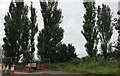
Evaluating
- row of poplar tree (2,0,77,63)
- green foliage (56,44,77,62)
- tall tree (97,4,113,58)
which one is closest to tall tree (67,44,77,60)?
green foliage (56,44,77,62)

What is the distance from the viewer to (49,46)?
3703 cm

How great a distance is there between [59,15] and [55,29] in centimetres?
227

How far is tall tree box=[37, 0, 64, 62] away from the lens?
122 ft

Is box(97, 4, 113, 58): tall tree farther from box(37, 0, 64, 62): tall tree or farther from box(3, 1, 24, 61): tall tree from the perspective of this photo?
box(3, 1, 24, 61): tall tree

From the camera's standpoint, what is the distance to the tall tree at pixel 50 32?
37.2m

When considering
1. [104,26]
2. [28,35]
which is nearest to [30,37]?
[28,35]

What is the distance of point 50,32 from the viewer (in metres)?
37.8

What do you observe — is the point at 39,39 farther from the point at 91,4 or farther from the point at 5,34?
the point at 91,4

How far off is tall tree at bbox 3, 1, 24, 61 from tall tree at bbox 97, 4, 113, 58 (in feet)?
39.5

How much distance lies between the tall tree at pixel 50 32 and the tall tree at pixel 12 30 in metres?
3.36

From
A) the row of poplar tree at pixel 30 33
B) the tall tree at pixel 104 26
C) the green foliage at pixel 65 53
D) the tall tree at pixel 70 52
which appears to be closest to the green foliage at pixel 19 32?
the row of poplar tree at pixel 30 33

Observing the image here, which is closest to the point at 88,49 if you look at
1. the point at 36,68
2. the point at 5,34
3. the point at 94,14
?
the point at 94,14

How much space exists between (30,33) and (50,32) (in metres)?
3.57

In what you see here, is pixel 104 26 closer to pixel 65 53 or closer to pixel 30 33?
pixel 65 53
